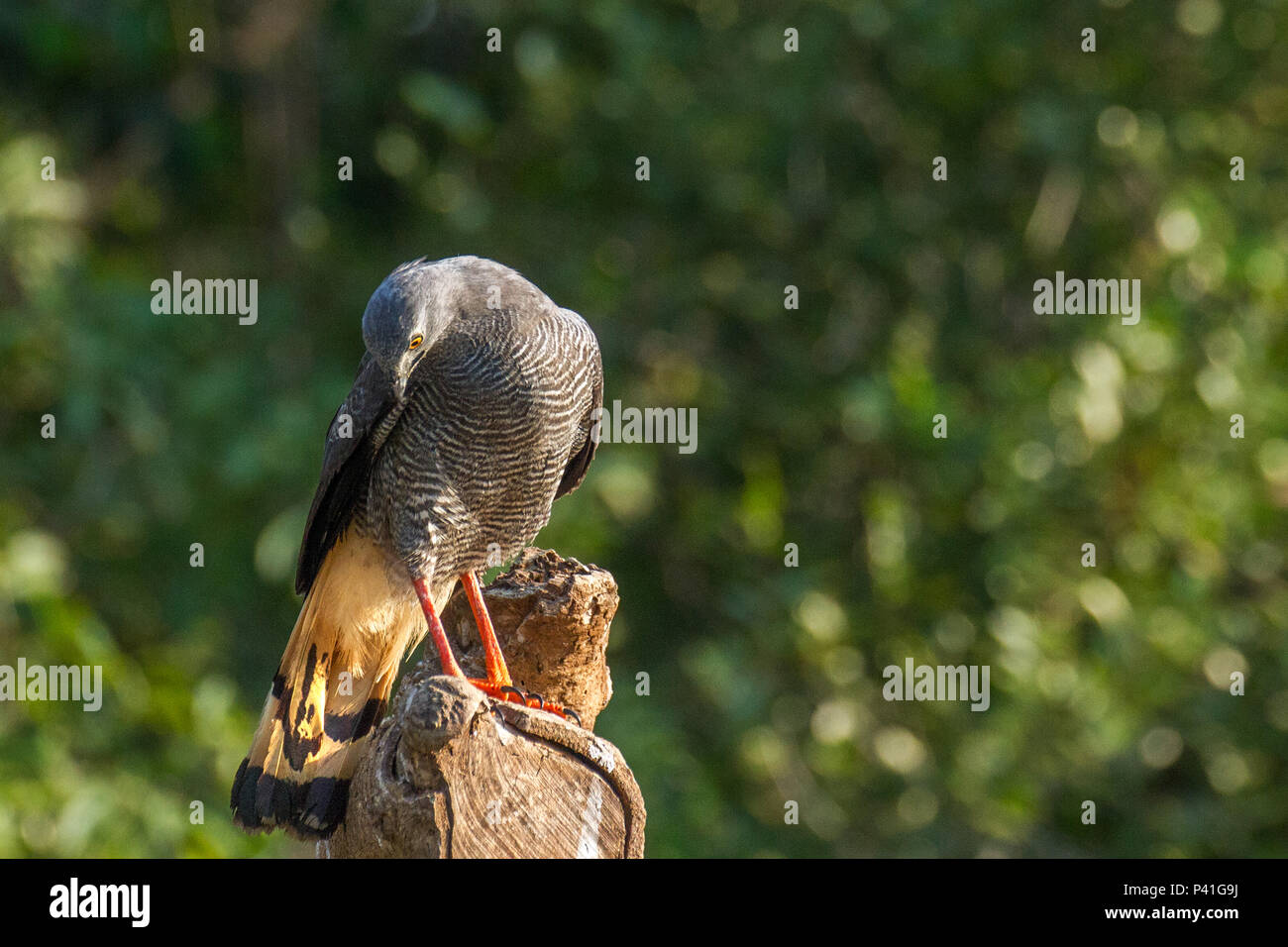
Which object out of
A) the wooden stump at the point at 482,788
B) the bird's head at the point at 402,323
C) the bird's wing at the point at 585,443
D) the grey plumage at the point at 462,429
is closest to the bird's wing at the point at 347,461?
the grey plumage at the point at 462,429

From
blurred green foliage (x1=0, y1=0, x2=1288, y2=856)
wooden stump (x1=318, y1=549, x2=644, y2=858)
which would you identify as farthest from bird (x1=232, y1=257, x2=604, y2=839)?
blurred green foliage (x1=0, y1=0, x2=1288, y2=856)

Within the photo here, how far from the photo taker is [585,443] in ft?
13.1

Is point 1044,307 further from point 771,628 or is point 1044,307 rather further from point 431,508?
point 431,508

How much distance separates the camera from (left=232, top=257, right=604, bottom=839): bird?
3.32m

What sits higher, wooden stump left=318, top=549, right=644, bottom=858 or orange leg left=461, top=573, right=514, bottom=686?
orange leg left=461, top=573, right=514, bottom=686

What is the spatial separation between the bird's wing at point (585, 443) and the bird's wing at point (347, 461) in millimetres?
565

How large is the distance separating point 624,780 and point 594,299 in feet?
13.2

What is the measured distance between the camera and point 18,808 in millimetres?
5141

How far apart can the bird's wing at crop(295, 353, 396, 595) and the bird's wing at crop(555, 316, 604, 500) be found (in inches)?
22.3

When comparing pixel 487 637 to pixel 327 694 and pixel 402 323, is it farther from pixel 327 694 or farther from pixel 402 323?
pixel 402 323

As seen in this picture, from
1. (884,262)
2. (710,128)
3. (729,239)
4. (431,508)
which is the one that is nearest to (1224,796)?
(884,262)

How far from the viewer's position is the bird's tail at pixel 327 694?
10.5ft

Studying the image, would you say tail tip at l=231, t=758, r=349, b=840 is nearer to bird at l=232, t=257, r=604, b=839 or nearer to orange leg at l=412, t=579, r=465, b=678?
bird at l=232, t=257, r=604, b=839

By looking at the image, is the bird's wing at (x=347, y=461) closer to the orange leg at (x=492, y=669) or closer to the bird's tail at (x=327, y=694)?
the bird's tail at (x=327, y=694)
